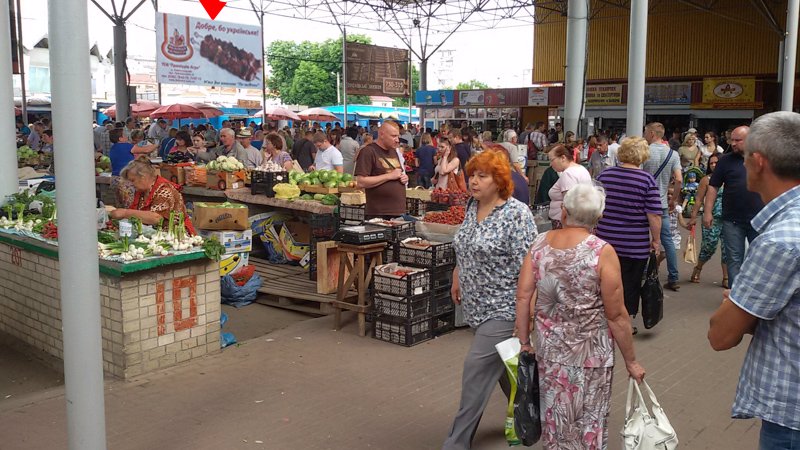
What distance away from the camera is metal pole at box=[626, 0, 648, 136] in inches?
393

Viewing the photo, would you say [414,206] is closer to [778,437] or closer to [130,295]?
[130,295]

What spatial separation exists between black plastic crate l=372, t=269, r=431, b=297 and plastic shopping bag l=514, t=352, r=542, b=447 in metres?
2.84

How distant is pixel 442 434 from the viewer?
4.81 m

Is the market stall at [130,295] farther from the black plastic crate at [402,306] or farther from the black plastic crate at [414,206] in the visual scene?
the black plastic crate at [414,206]

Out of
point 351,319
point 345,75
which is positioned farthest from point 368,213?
point 345,75

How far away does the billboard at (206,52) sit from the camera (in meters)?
19.4

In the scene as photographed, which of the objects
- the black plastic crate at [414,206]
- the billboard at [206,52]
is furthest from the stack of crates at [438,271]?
the billboard at [206,52]

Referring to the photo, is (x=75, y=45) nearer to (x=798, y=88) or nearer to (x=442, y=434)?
(x=442, y=434)

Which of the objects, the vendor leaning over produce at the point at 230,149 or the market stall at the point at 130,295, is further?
A: the vendor leaning over produce at the point at 230,149

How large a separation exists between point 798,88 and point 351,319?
84.8ft

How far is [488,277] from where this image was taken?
4.24m

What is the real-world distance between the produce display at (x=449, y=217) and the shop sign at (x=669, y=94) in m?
24.9

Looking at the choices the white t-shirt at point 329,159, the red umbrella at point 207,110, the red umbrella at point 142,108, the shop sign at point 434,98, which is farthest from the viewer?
the shop sign at point 434,98

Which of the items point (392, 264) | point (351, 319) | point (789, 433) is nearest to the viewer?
point (789, 433)
